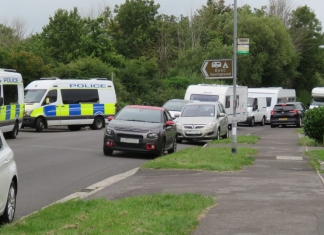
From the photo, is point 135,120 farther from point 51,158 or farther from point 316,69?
point 316,69

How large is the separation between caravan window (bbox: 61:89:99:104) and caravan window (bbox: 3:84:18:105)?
7065mm

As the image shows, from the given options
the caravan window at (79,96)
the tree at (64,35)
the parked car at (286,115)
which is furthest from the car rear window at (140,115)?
the tree at (64,35)

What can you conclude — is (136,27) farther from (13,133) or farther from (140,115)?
(140,115)

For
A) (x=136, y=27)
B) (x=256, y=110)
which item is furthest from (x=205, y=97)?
(x=136, y=27)

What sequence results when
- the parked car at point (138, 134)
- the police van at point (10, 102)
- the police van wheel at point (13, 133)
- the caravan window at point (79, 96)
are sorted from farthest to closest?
the caravan window at point (79, 96) → the police van wheel at point (13, 133) → the police van at point (10, 102) → the parked car at point (138, 134)

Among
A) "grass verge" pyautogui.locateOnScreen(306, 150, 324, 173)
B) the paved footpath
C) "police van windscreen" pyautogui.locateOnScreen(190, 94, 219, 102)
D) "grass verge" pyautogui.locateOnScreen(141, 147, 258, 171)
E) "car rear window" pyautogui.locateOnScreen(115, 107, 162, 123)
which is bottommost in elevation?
"grass verge" pyautogui.locateOnScreen(306, 150, 324, 173)

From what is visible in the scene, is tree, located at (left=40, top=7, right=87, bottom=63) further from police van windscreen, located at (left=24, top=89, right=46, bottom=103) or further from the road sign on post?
the road sign on post

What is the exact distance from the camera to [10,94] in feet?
87.6

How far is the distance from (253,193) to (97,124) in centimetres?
2450

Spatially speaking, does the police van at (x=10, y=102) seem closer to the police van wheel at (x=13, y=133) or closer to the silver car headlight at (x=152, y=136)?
the police van wheel at (x=13, y=133)

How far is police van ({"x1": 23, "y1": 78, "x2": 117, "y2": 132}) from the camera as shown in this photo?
33.4 metres

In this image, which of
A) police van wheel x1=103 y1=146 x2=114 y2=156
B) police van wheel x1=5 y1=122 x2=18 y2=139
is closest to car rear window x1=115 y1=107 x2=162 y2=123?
police van wheel x1=103 y1=146 x2=114 y2=156

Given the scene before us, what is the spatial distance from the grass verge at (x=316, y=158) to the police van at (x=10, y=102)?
1037 cm

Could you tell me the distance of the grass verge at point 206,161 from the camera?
17047 mm
